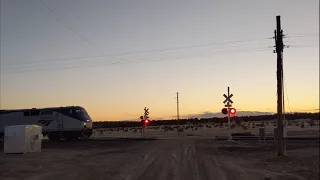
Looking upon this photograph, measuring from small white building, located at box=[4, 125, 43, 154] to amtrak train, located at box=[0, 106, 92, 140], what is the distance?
15.8 meters

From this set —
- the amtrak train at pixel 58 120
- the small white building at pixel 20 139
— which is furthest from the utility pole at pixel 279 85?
the amtrak train at pixel 58 120

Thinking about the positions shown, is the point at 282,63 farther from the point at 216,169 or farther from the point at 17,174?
the point at 17,174

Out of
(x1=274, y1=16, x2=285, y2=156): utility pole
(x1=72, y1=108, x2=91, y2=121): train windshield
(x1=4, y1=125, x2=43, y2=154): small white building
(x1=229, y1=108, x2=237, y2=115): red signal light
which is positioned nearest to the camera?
(x1=274, y1=16, x2=285, y2=156): utility pole

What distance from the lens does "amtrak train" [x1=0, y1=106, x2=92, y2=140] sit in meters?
47.0

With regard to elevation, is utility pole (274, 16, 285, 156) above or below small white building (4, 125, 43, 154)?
above

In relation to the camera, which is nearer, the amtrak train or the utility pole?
the utility pole

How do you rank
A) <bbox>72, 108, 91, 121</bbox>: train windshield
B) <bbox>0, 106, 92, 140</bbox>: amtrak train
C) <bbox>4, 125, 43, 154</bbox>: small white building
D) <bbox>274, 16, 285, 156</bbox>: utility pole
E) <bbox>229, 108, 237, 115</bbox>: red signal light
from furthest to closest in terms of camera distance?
<bbox>0, 106, 92, 140</bbox>: amtrak train → <bbox>72, 108, 91, 121</bbox>: train windshield → <bbox>229, 108, 237, 115</bbox>: red signal light → <bbox>4, 125, 43, 154</bbox>: small white building → <bbox>274, 16, 285, 156</bbox>: utility pole

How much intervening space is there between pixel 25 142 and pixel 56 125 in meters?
18.1

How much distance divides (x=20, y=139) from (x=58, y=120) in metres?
17.9

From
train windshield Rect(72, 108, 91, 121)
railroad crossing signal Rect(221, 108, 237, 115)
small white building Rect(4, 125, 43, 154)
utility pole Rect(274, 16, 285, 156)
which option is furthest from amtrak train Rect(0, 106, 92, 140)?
utility pole Rect(274, 16, 285, 156)

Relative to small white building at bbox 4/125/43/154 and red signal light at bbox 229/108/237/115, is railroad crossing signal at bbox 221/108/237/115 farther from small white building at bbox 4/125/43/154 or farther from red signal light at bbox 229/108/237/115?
small white building at bbox 4/125/43/154

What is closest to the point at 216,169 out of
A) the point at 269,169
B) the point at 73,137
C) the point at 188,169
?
the point at 188,169

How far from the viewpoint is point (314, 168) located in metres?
17.7

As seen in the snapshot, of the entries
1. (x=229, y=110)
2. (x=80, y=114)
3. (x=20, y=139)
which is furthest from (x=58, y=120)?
(x=229, y=110)
